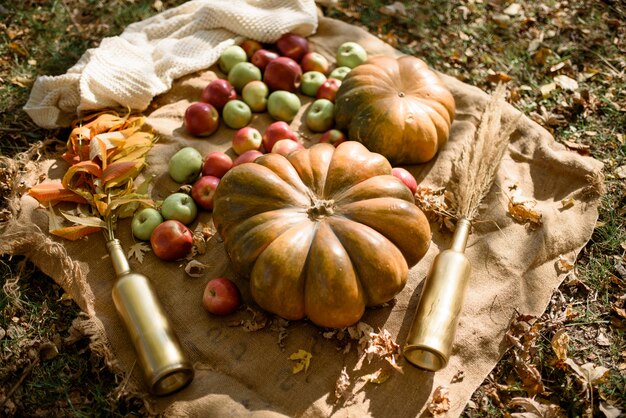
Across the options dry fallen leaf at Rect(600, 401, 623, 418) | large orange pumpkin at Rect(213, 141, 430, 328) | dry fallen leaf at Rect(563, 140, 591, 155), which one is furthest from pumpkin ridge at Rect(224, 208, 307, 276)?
dry fallen leaf at Rect(563, 140, 591, 155)

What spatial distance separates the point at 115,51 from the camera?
16.1ft

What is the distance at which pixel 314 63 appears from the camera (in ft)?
16.7

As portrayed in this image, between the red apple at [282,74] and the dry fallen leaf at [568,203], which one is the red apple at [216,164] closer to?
the red apple at [282,74]

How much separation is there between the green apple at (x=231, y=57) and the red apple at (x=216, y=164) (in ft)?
4.04

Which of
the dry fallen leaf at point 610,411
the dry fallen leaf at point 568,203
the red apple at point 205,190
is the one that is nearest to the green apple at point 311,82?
the red apple at point 205,190

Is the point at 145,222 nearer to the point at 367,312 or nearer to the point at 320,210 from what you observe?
the point at 320,210

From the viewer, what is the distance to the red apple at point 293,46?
518 centimetres

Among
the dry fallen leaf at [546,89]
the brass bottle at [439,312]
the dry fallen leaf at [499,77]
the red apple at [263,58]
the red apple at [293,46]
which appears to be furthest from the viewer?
the dry fallen leaf at [499,77]

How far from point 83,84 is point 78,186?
972mm

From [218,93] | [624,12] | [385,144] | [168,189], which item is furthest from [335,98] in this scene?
[624,12]

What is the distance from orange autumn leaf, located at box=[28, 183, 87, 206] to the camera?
4.12m

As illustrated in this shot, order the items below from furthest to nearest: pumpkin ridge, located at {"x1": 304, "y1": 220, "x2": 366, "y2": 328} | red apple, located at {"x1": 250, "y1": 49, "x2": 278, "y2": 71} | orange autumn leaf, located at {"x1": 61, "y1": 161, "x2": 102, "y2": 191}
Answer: red apple, located at {"x1": 250, "y1": 49, "x2": 278, "y2": 71} < orange autumn leaf, located at {"x1": 61, "y1": 161, "x2": 102, "y2": 191} < pumpkin ridge, located at {"x1": 304, "y1": 220, "x2": 366, "y2": 328}

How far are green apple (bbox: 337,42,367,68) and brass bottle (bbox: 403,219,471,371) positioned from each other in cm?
225

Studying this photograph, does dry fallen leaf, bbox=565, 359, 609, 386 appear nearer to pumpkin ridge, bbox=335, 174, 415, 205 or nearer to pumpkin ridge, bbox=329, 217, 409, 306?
pumpkin ridge, bbox=329, 217, 409, 306
